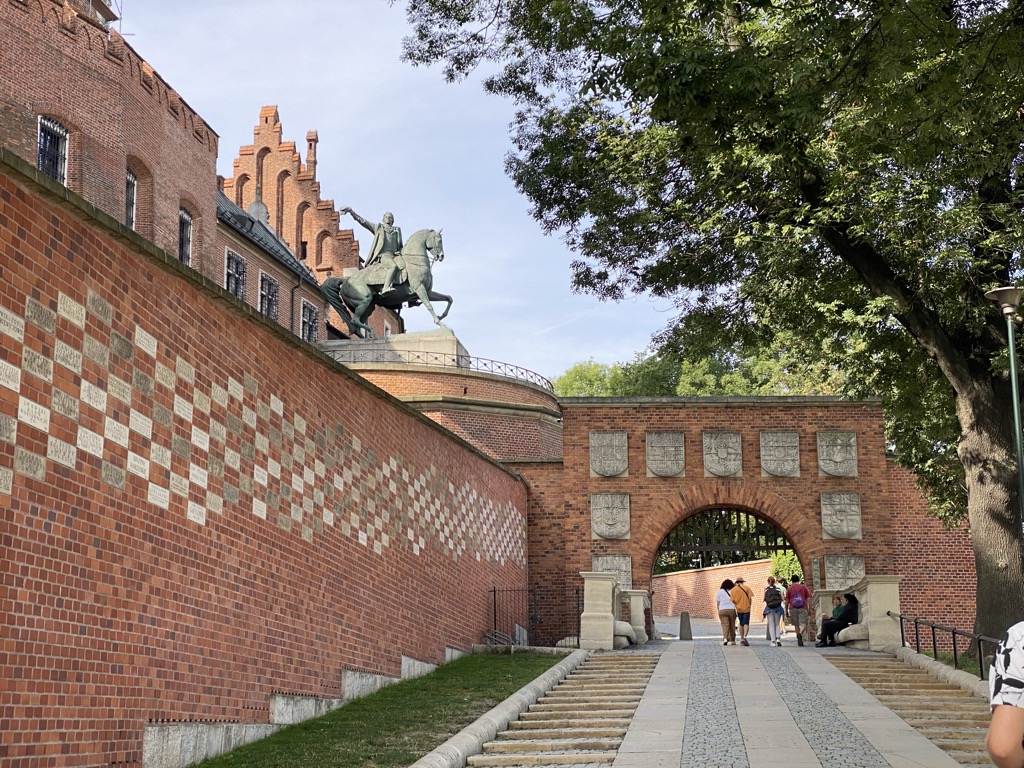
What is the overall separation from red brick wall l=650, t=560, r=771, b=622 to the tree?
2063 cm

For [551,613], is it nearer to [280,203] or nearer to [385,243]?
[385,243]

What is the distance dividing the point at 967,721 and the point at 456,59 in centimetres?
992

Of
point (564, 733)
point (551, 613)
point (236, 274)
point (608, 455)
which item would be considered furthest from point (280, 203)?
point (564, 733)

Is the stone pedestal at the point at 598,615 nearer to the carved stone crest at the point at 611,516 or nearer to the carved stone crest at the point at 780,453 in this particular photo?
the carved stone crest at the point at 611,516

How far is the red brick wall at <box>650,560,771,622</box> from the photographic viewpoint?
45250mm

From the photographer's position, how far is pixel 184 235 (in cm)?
3609

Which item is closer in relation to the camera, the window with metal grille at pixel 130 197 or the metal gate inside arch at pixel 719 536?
the metal gate inside arch at pixel 719 536

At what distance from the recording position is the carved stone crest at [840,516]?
27125 millimetres

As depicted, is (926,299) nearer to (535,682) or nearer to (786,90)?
(786,90)

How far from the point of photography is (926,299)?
1672cm

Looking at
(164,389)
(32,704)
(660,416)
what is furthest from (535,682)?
(660,416)

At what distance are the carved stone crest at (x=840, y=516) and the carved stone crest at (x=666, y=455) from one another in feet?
10.3

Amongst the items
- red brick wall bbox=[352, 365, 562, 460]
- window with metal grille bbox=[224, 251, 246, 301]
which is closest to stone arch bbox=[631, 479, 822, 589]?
red brick wall bbox=[352, 365, 562, 460]

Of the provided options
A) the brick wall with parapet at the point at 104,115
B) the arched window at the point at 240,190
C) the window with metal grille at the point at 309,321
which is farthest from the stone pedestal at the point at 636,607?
the arched window at the point at 240,190
